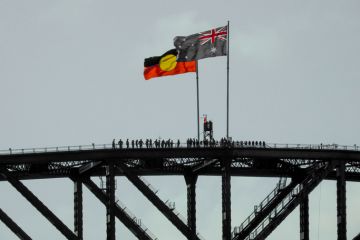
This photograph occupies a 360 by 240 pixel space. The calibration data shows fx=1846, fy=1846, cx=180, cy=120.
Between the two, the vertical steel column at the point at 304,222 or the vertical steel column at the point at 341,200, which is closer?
the vertical steel column at the point at 341,200

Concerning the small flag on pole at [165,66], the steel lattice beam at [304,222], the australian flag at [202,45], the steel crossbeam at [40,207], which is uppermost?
the australian flag at [202,45]

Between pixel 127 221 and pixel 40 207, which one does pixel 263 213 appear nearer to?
pixel 127 221

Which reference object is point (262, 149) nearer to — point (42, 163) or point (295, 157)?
point (295, 157)

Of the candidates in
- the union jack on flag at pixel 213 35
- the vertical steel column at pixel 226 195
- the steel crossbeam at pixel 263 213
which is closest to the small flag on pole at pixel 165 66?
the union jack on flag at pixel 213 35

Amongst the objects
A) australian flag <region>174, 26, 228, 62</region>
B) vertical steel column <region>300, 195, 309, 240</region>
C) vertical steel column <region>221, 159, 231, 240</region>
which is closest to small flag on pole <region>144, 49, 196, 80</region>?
australian flag <region>174, 26, 228, 62</region>

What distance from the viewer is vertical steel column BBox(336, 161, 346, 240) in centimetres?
16688

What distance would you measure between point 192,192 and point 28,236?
1669cm

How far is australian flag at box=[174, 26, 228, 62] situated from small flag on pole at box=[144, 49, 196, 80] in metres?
0.96

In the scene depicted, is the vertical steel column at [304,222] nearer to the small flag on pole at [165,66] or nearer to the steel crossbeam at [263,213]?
the steel crossbeam at [263,213]

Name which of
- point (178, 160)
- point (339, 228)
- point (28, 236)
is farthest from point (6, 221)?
point (339, 228)

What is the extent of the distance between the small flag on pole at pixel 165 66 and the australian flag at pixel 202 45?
0.96 m

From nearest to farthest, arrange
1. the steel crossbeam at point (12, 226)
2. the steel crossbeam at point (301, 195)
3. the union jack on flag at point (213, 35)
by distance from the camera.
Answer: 1. the steel crossbeam at point (12, 226)
2. the steel crossbeam at point (301, 195)
3. the union jack on flag at point (213, 35)

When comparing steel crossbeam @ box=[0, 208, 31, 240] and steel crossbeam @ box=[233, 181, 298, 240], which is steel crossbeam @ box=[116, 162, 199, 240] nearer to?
steel crossbeam @ box=[233, 181, 298, 240]

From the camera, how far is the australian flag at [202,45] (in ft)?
538
